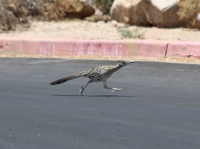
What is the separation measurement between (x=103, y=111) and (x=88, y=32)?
1227cm

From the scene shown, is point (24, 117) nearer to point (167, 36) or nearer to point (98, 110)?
point (98, 110)

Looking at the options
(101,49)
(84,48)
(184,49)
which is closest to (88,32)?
(84,48)

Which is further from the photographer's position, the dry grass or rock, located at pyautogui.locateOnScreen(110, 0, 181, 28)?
rock, located at pyautogui.locateOnScreen(110, 0, 181, 28)

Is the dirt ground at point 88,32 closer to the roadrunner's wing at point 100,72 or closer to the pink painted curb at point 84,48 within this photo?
the pink painted curb at point 84,48

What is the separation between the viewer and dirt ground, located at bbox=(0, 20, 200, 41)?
19.0 m

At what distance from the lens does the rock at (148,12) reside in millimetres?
20141

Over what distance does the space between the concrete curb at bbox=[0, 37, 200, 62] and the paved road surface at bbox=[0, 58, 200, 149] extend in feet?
5.33

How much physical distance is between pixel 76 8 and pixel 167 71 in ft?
35.7

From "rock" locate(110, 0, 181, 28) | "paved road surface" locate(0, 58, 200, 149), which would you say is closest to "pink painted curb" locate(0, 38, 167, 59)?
"paved road surface" locate(0, 58, 200, 149)

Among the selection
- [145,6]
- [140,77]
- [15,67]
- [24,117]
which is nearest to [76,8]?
[145,6]

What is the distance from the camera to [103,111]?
8.61 metres

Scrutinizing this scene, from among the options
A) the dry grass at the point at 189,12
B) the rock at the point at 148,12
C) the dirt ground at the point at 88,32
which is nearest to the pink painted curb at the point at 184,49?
the dirt ground at the point at 88,32

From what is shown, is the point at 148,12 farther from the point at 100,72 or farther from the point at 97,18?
the point at 100,72

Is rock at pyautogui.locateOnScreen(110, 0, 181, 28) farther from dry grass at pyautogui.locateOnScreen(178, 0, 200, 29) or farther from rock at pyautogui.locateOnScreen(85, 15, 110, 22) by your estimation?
rock at pyautogui.locateOnScreen(85, 15, 110, 22)
